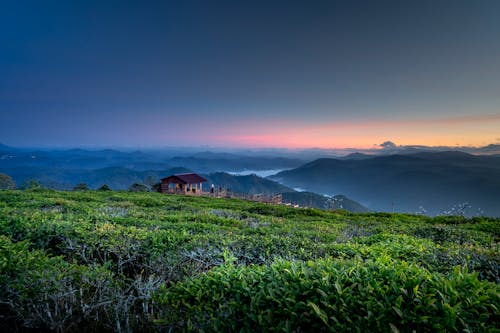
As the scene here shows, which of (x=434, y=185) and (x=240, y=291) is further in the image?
(x=434, y=185)

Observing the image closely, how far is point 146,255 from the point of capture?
387 cm

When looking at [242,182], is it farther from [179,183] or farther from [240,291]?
[240,291]

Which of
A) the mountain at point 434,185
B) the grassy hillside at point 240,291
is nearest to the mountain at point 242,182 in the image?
the mountain at point 434,185

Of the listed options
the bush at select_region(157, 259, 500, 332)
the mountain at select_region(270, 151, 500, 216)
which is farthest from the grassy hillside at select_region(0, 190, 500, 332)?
the mountain at select_region(270, 151, 500, 216)

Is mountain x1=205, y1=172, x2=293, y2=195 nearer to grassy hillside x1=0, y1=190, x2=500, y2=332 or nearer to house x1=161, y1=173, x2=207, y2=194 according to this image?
house x1=161, y1=173, x2=207, y2=194

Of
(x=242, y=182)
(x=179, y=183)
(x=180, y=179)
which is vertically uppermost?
(x=180, y=179)

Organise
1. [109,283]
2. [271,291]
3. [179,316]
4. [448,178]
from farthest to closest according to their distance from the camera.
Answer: [448,178], [109,283], [179,316], [271,291]

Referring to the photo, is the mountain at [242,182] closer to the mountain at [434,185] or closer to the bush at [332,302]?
the mountain at [434,185]

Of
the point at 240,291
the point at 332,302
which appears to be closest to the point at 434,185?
the point at 332,302

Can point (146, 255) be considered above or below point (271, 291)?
below

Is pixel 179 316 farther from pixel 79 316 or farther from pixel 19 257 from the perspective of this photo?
pixel 19 257

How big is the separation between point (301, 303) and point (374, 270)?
3.33 feet

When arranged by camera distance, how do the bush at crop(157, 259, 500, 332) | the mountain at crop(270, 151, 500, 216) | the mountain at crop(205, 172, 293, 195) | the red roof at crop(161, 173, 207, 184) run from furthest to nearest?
1. the mountain at crop(205, 172, 293, 195)
2. the mountain at crop(270, 151, 500, 216)
3. the red roof at crop(161, 173, 207, 184)
4. the bush at crop(157, 259, 500, 332)

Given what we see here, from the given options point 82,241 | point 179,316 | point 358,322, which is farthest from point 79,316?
point 358,322
